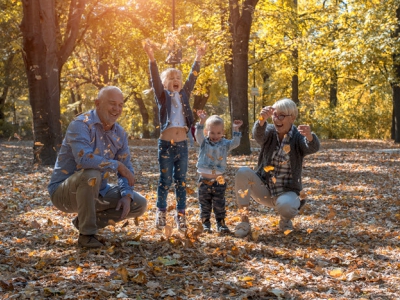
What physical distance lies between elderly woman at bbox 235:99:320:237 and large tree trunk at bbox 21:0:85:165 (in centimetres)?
834

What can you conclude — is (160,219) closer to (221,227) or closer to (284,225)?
(221,227)

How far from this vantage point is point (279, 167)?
6.15 meters

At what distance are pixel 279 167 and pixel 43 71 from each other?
30.5 ft

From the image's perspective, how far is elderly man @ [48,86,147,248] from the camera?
5086 mm

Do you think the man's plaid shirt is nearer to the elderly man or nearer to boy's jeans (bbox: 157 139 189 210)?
boy's jeans (bbox: 157 139 189 210)

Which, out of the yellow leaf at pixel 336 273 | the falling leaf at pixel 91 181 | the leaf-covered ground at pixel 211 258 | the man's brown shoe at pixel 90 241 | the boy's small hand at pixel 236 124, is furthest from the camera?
the boy's small hand at pixel 236 124

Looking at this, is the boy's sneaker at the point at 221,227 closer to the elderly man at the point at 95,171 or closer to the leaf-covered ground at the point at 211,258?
the leaf-covered ground at the point at 211,258

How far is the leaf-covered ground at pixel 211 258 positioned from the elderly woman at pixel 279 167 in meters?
0.37

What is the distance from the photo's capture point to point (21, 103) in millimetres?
41594

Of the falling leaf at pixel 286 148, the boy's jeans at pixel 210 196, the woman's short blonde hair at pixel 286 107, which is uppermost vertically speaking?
the woman's short blonde hair at pixel 286 107

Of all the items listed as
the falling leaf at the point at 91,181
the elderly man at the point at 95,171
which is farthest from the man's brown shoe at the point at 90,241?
the falling leaf at the point at 91,181

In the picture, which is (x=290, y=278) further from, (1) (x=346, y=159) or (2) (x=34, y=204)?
(1) (x=346, y=159)

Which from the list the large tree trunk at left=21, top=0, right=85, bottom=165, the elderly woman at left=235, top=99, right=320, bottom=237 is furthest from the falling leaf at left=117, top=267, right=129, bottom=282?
the large tree trunk at left=21, top=0, right=85, bottom=165

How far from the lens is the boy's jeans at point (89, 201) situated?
16.7ft
